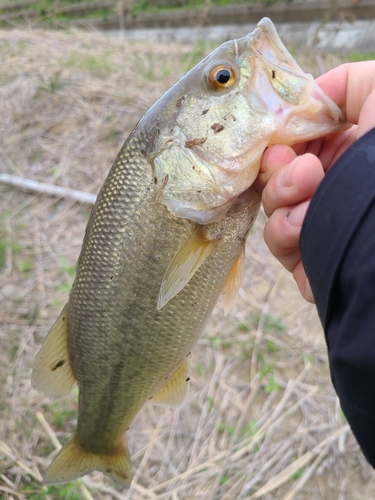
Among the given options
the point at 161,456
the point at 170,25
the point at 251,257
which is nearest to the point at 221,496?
the point at 161,456

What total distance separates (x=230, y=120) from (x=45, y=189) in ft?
10.3

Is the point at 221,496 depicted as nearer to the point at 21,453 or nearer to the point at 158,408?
the point at 158,408

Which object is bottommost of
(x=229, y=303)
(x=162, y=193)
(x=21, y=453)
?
(x=21, y=453)

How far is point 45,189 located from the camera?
392 cm

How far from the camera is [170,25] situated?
11.2 meters

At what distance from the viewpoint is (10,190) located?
4000 millimetres

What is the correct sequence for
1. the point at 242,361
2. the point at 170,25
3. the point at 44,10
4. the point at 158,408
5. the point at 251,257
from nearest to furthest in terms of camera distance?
the point at 158,408, the point at 242,361, the point at 251,257, the point at 170,25, the point at 44,10

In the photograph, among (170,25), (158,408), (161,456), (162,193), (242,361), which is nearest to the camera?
(162,193)

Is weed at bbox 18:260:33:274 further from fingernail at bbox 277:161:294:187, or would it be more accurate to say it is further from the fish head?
fingernail at bbox 277:161:294:187

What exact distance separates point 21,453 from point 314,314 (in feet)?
7.57

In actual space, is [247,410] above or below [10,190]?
below

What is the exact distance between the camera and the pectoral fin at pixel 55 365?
1554mm

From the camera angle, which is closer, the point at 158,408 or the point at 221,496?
the point at 221,496

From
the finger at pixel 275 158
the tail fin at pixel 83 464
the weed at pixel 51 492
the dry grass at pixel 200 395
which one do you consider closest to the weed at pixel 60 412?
the dry grass at pixel 200 395
